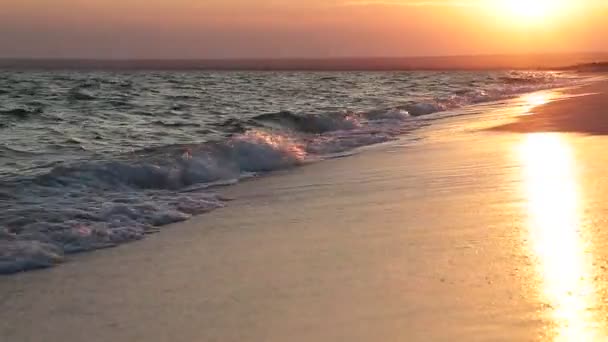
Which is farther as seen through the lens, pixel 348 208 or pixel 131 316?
pixel 348 208

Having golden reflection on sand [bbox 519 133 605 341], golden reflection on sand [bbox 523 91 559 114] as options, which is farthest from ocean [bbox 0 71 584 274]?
golden reflection on sand [bbox 519 133 605 341]

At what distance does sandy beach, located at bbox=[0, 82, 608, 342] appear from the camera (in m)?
3.36

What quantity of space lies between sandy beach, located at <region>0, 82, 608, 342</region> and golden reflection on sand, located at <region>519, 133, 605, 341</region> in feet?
0.04

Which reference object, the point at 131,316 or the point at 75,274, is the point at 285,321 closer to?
the point at 131,316

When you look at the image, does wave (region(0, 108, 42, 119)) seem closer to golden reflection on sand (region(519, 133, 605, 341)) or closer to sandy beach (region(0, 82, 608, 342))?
sandy beach (region(0, 82, 608, 342))

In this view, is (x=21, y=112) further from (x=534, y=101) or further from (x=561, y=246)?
(x=561, y=246)

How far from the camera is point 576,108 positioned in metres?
15.6

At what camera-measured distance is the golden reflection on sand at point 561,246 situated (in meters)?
3.17

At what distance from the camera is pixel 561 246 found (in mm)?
4387

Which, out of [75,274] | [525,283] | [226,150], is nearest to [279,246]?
[75,274]

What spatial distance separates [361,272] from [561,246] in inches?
46.8

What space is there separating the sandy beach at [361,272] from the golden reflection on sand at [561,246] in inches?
0.5

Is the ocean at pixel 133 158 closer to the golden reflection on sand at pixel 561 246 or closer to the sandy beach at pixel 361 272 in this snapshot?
the sandy beach at pixel 361 272

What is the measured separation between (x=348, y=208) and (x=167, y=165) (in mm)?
3528
